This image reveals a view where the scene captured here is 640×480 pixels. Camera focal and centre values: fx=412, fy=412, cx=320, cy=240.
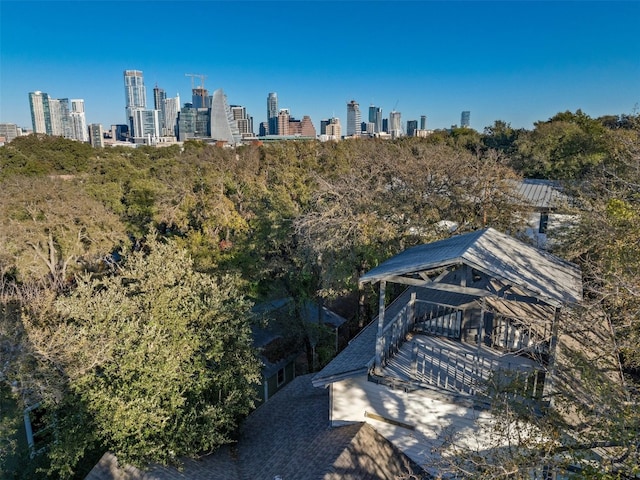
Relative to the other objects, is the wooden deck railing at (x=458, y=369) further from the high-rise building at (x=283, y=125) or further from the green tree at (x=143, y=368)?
the high-rise building at (x=283, y=125)

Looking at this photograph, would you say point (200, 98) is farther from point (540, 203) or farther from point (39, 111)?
point (540, 203)

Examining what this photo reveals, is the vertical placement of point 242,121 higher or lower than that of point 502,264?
→ higher

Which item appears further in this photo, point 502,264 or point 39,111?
point 39,111

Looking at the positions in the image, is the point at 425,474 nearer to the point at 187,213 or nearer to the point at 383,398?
the point at 383,398

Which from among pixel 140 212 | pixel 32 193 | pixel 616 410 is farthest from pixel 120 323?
pixel 140 212

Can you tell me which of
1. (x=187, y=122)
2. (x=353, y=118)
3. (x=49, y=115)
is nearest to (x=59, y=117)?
(x=49, y=115)

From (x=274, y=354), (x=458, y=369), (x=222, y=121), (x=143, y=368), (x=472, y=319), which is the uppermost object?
(x=222, y=121)
